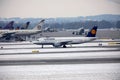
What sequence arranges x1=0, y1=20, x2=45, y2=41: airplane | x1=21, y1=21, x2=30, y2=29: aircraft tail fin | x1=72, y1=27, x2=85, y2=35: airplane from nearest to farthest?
x1=0, y1=20, x2=45, y2=41: airplane → x1=21, y1=21, x2=30, y2=29: aircraft tail fin → x1=72, y1=27, x2=85, y2=35: airplane

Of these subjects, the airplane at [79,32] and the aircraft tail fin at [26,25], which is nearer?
the aircraft tail fin at [26,25]

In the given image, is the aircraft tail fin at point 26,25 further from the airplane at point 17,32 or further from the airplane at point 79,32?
the airplane at point 79,32

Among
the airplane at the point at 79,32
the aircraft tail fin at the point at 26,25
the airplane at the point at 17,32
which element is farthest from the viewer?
the airplane at the point at 79,32

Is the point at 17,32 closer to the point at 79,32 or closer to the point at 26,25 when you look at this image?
the point at 26,25

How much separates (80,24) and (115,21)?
8.40 metres

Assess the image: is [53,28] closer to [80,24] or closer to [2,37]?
[80,24]

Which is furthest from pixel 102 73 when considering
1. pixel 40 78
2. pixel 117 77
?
pixel 40 78

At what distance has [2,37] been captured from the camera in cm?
3881

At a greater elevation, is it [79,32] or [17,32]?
[17,32]

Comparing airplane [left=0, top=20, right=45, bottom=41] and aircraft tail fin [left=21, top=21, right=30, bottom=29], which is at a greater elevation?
aircraft tail fin [left=21, top=21, right=30, bottom=29]

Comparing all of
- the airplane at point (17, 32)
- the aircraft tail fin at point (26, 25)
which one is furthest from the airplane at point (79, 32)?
the aircraft tail fin at point (26, 25)

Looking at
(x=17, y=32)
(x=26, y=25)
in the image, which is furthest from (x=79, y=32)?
(x=17, y=32)

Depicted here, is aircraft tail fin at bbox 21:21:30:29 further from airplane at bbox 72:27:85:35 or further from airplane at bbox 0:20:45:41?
airplane at bbox 72:27:85:35

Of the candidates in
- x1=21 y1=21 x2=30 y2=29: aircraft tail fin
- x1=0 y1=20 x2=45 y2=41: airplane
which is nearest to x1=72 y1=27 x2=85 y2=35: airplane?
x1=0 y1=20 x2=45 y2=41: airplane
